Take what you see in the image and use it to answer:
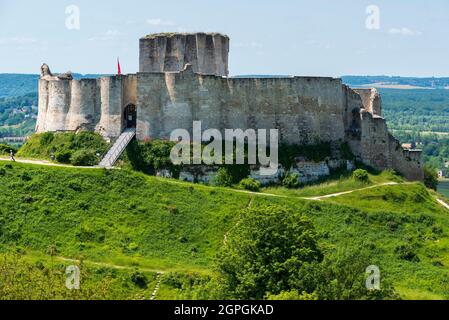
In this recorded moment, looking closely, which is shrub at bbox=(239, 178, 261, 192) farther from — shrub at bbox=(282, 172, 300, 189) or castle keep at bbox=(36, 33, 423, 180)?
castle keep at bbox=(36, 33, 423, 180)

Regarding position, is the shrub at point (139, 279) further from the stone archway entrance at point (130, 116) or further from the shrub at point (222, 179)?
the stone archway entrance at point (130, 116)

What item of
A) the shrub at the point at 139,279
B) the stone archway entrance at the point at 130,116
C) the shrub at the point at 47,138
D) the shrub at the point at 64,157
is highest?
the stone archway entrance at the point at 130,116

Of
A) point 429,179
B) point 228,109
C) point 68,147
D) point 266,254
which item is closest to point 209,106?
point 228,109

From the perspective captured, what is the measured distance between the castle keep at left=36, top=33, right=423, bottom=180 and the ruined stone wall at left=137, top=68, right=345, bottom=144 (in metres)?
0.08

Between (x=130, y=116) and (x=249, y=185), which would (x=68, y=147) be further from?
(x=249, y=185)

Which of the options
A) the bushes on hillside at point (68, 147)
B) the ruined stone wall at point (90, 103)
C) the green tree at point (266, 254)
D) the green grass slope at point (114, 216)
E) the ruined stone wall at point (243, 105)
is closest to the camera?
the green tree at point (266, 254)

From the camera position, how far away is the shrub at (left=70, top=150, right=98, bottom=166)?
66125mm

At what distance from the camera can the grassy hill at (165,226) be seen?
52719mm

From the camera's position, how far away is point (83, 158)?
66.2m

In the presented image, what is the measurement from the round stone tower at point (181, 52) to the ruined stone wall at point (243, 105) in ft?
27.4

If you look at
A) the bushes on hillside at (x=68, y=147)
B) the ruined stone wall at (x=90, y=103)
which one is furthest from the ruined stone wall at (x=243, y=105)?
the bushes on hillside at (x=68, y=147)

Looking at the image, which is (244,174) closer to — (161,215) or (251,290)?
(161,215)

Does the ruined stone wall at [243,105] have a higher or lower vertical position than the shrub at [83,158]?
higher

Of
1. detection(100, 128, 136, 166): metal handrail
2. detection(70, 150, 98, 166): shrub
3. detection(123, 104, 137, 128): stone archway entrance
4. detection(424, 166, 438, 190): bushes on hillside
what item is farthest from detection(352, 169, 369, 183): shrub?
detection(70, 150, 98, 166): shrub
